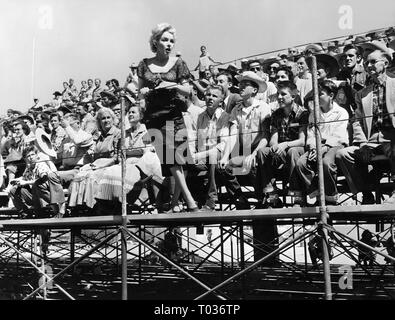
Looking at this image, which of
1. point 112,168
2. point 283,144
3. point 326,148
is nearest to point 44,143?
point 112,168

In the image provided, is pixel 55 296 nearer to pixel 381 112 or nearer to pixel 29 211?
pixel 29 211

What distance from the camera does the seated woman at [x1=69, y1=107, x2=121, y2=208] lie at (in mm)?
7324

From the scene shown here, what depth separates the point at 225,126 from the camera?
685cm

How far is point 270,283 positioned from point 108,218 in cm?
330

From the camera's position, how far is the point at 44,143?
8.52 m

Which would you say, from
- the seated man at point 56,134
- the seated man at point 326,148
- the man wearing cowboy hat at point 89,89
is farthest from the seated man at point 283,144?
the man wearing cowboy hat at point 89,89

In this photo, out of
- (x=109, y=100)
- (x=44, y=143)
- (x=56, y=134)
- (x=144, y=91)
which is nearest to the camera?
(x=144, y=91)

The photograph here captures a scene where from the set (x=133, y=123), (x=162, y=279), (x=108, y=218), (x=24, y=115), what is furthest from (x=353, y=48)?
(x=24, y=115)

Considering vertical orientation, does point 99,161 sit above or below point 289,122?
below

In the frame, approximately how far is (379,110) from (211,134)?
1905 millimetres

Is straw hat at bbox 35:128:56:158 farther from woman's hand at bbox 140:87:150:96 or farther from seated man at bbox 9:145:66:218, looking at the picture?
woman's hand at bbox 140:87:150:96

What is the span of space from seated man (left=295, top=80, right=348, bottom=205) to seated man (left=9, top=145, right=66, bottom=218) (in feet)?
10.7

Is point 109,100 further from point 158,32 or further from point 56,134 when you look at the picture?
point 158,32

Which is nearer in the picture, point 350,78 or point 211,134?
point 211,134
